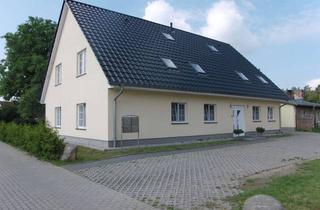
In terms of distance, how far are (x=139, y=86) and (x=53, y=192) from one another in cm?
852

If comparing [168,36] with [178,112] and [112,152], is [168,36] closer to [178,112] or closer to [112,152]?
[178,112]

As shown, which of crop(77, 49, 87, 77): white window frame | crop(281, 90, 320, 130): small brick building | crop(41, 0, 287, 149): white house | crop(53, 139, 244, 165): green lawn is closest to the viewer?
crop(53, 139, 244, 165): green lawn

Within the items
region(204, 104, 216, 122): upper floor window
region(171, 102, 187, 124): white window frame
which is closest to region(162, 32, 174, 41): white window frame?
region(204, 104, 216, 122): upper floor window

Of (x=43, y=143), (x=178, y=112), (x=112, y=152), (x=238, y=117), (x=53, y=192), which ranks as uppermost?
(x=178, y=112)

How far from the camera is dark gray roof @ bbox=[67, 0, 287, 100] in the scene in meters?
16.5

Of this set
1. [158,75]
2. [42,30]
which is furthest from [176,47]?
[42,30]

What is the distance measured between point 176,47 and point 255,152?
9.57 m

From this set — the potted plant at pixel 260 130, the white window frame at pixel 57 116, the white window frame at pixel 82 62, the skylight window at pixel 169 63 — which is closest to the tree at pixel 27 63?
the white window frame at pixel 57 116

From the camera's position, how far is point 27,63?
1348 inches

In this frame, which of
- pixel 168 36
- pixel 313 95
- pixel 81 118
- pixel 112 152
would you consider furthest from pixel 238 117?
pixel 313 95

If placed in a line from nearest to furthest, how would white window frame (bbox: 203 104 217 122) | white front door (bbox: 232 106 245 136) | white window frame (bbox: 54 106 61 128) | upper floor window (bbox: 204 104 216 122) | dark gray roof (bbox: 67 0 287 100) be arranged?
dark gray roof (bbox: 67 0 287 100)
white window frame (bbox: 203 104 217 122)
upper floor window (bbox: 204 104 216 122)
white front door (bbox: 232 106 245 136)
white window frame (bbox: 54 106 61 128)

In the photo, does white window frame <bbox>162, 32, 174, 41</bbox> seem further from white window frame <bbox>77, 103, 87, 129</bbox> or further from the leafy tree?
the leafy tree

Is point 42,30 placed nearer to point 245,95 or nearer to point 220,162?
point 245,95

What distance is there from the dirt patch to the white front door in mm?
11193
